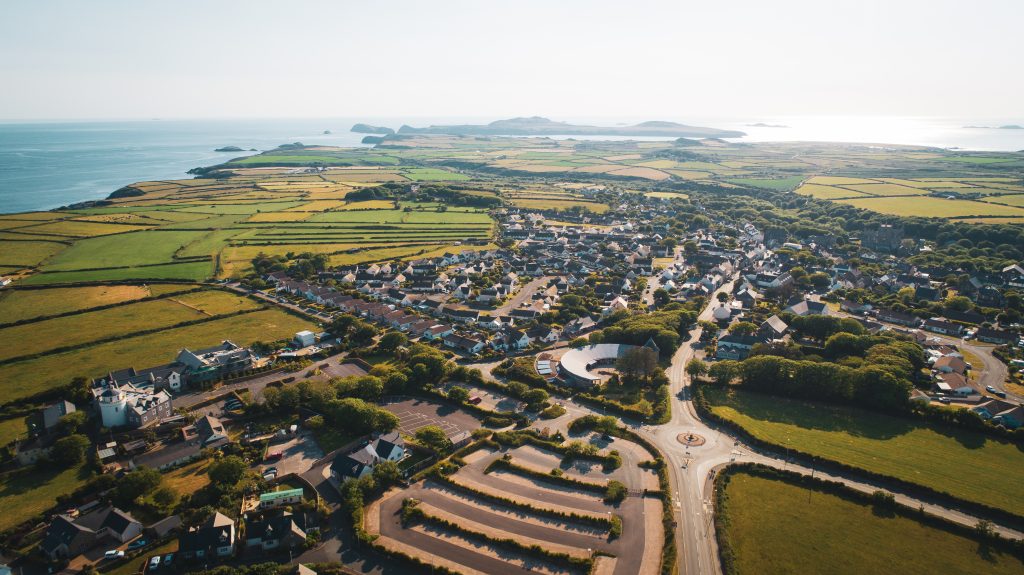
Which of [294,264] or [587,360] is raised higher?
[294,264]

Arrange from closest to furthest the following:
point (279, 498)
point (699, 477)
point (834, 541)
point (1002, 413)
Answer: point (834, 541) < point (279, 498) < point (699, 477) < point (1002, 413)

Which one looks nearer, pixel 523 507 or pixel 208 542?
pixel 208 542

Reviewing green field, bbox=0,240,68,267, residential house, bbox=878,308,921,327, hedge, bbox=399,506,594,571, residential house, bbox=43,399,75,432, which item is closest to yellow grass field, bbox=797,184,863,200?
residential house, bbox=878,308,921,327

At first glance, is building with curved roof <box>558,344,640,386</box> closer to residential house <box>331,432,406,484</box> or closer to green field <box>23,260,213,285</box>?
residential house <box>331,432,406,484</box>

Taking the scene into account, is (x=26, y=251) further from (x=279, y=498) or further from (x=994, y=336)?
(x=994, y=336)

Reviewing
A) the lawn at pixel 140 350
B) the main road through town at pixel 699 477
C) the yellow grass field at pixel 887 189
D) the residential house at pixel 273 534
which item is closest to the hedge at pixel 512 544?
the main road through town at pixel 699 477

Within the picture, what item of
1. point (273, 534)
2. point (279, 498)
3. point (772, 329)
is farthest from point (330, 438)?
point (772, 329)

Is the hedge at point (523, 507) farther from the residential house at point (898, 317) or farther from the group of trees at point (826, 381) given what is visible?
the residential house at point (898, 317)
